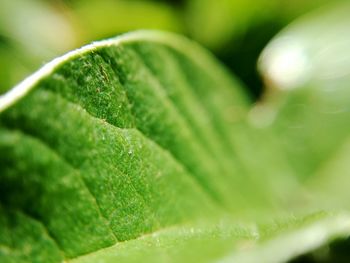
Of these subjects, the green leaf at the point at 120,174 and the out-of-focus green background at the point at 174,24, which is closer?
the green leaf at the point at 120,174

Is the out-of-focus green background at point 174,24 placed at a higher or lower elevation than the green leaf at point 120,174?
higher

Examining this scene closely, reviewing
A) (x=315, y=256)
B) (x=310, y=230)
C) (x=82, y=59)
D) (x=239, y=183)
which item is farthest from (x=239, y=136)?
(x=82, y=59)

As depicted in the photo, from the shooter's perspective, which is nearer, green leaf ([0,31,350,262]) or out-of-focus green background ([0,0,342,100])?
green leaf ([0,31,350,262])

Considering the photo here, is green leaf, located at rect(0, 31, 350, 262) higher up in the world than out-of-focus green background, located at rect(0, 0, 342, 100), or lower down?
lower down

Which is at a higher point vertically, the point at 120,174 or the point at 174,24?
the point at 174,24

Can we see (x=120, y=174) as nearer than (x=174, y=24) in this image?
Yes
